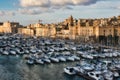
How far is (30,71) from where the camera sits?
197 feet

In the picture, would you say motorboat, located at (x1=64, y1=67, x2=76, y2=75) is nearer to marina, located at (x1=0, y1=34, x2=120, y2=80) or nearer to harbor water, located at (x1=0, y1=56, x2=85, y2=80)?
marina, located at (x1=0, y1=34, x2=120, y2=80)

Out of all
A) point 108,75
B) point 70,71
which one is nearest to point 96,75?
point 108,75

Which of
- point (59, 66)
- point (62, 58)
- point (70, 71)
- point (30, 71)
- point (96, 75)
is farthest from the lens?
point (62, 58)

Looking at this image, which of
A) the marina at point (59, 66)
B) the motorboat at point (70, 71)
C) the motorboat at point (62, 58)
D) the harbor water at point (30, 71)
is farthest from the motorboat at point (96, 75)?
the motorboat at point (62, 58)

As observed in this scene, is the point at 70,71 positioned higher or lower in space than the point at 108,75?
lower

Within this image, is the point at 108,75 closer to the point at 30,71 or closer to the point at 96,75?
the point at 96,75

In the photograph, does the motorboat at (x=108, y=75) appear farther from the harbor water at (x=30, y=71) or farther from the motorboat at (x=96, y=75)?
the harbor water at (x=30, y=71)

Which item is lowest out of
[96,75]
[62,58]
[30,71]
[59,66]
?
[59,66]

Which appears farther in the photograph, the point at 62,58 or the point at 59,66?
the point at 62,58

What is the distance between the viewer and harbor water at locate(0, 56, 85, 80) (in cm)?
5425

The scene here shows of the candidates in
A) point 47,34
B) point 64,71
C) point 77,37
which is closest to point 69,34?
point 77,37

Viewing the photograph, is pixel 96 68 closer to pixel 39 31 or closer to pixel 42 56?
pixel 42 56

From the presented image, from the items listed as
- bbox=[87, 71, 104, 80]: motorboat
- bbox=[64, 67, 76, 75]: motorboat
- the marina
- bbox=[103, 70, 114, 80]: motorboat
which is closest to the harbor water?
the marina

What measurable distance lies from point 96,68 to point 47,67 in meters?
11.9
